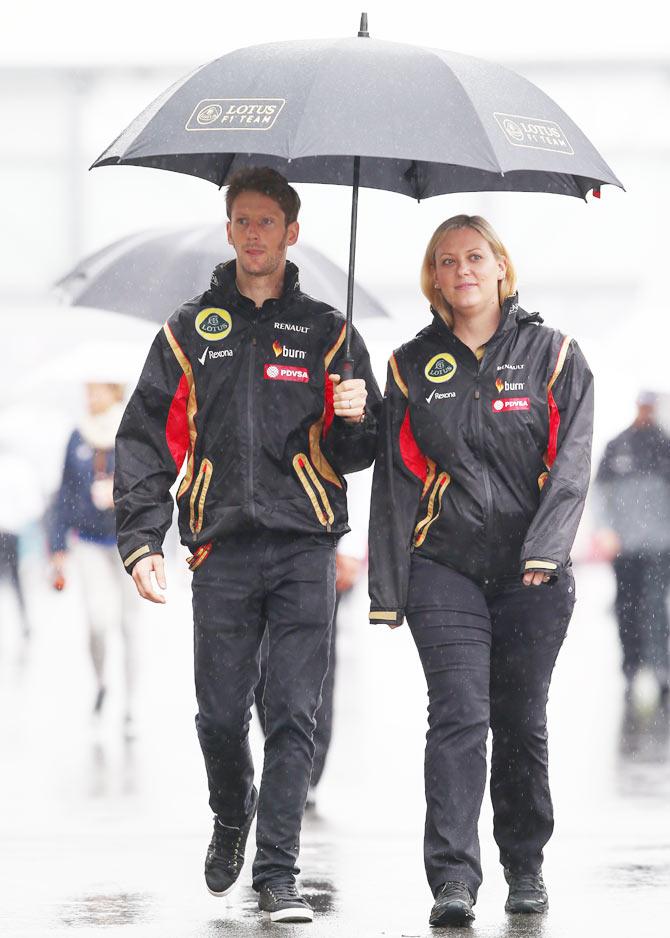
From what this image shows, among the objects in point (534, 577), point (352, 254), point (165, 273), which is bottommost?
point (534, 577)

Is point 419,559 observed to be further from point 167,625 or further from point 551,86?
point 551,86

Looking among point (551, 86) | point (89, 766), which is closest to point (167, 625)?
point (551, 86)

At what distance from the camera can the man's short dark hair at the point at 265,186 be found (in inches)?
227

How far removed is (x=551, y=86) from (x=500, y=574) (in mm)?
18851

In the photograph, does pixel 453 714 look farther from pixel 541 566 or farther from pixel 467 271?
pixel 467 271

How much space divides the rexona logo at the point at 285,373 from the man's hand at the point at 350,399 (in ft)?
0.48

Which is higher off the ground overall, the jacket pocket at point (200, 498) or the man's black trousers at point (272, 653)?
the jacket pocket at point (200, 498)

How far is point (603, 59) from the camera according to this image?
24641 millimetres

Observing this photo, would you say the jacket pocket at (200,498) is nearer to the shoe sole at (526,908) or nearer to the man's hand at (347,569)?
the shoe sole at (526,908)

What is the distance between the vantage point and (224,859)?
5812 millimetres

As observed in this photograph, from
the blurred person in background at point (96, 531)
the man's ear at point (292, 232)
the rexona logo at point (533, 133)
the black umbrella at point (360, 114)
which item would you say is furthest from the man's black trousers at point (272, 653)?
the blurred person in background at point (96, 531)

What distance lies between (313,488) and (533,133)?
118cm

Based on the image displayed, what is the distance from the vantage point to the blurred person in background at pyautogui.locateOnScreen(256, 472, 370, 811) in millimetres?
7329

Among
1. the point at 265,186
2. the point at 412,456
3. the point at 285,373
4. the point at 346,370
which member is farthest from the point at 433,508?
the point at 265,186
